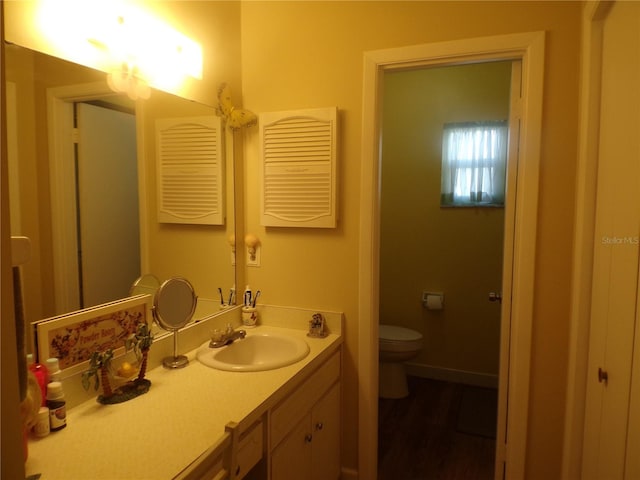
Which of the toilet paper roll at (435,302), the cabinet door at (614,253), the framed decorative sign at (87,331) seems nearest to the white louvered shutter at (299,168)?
the framed decorative sign at (87,331)

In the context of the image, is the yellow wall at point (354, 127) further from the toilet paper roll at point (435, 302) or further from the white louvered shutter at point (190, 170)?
the toilet paper roll at point (435, 302)

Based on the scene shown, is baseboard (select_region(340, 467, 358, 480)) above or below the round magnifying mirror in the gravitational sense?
below

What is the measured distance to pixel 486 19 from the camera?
1.71 metres

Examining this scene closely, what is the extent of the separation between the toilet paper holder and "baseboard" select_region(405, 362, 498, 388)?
1.74 feet

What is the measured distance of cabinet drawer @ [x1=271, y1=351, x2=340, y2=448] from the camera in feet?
4.71

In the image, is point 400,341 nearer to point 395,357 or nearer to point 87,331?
point 395,357

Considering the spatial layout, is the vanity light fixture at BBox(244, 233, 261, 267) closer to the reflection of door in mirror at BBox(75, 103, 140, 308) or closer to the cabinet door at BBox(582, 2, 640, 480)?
the reflection of door in mirror at BBox(75, 103, 140, 308)

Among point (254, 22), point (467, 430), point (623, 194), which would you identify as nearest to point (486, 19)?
point (623, 194)

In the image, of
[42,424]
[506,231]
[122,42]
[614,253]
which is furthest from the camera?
[506,231]

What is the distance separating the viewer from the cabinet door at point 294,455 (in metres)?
1.46

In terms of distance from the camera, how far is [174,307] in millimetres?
1631

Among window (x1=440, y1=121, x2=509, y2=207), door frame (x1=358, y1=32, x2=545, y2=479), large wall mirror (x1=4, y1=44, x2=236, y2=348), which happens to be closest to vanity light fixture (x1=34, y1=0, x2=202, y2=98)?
large wall mirror (x1=4, y1=44, x2=236, y2=348)

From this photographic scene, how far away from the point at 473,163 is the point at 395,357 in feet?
5.15

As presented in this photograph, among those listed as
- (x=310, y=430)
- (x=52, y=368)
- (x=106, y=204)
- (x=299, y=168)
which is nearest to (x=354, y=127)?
(x=299, y=168)
